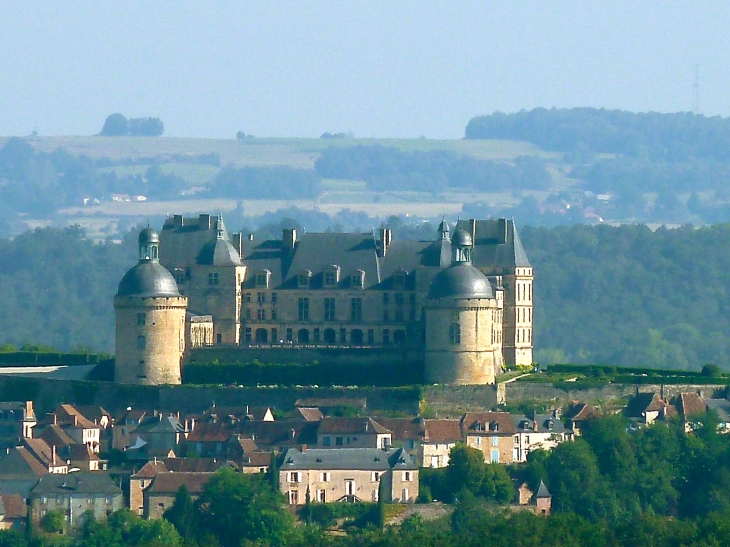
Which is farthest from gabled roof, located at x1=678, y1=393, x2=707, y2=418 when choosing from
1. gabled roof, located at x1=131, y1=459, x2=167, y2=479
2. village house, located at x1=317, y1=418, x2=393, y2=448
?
gabled roof, located at x1=131, y1=459, x2=167, y2=479

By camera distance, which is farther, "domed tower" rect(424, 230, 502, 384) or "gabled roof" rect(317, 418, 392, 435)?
"domed tower" rect(424, 230, 502, 384)

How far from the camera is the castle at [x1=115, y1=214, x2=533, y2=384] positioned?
98438mm

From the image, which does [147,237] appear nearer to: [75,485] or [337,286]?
[337,286]

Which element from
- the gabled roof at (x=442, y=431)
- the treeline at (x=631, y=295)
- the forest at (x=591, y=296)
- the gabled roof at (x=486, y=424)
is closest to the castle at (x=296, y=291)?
the gabled roof at (x=486, y=424)

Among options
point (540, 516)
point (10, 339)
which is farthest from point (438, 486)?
point (10, 339)

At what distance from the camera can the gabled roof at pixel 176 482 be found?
88500 millimetres

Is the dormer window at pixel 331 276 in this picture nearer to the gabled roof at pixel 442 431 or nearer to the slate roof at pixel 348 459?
the gabled roof at pixel 442 431

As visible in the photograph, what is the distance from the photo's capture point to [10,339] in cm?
17375

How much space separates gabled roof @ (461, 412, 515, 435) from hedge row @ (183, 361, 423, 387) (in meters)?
3.59

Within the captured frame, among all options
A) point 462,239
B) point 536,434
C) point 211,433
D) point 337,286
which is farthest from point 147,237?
point 536,434

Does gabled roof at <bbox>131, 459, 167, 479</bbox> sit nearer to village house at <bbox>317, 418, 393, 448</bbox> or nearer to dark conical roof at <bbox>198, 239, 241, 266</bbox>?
village house at <bbox>317, 418, 393, 448</bbox>

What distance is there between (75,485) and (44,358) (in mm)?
18940

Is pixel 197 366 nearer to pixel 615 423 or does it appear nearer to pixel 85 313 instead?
pixel 615 423

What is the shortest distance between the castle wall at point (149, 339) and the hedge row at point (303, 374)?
98cm
